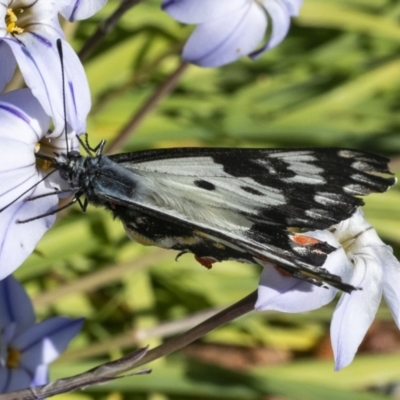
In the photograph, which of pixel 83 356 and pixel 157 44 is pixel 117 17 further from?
pixel 157 44

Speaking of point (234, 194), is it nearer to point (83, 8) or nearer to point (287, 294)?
point (287, 294)

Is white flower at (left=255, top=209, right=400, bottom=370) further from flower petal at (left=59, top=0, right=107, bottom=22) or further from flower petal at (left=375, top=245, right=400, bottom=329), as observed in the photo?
flower petal at (left=59, top=0, right=107, bottom=22)

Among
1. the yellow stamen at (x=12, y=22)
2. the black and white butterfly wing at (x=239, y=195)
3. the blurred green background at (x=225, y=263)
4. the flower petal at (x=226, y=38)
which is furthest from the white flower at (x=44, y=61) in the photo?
the blurred green background at (x=225, y=263)

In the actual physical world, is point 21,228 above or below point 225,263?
above

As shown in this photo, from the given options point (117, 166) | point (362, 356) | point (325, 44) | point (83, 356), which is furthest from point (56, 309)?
point (325, 44)

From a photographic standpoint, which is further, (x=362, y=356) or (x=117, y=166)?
(x=362, y=356)

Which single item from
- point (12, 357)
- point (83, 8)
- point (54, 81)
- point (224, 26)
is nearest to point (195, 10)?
point (224, 26)

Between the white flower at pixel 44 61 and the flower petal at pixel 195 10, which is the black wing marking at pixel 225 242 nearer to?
the white flower at pixel 44 61
